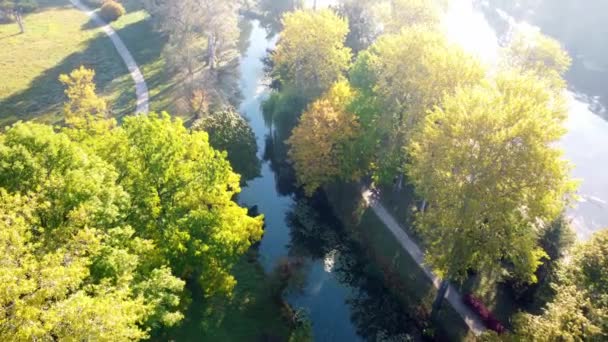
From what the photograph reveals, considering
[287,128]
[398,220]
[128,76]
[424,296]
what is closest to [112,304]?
[424,296]

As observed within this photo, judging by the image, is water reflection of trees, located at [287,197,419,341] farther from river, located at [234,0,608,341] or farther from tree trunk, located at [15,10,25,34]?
tree trunk, located at [15,10,25,34]

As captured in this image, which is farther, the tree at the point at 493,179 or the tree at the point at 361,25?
the tree at the point at 361,25

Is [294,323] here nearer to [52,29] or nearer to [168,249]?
[168,249]

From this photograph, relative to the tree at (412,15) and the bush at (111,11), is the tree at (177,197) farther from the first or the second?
the bush at (111,11)

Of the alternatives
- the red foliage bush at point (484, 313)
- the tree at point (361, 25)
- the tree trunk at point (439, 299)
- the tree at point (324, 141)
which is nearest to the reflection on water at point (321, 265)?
the tree trunk at point (439, 299)

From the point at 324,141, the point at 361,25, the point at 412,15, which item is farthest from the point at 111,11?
the point at 324,141
